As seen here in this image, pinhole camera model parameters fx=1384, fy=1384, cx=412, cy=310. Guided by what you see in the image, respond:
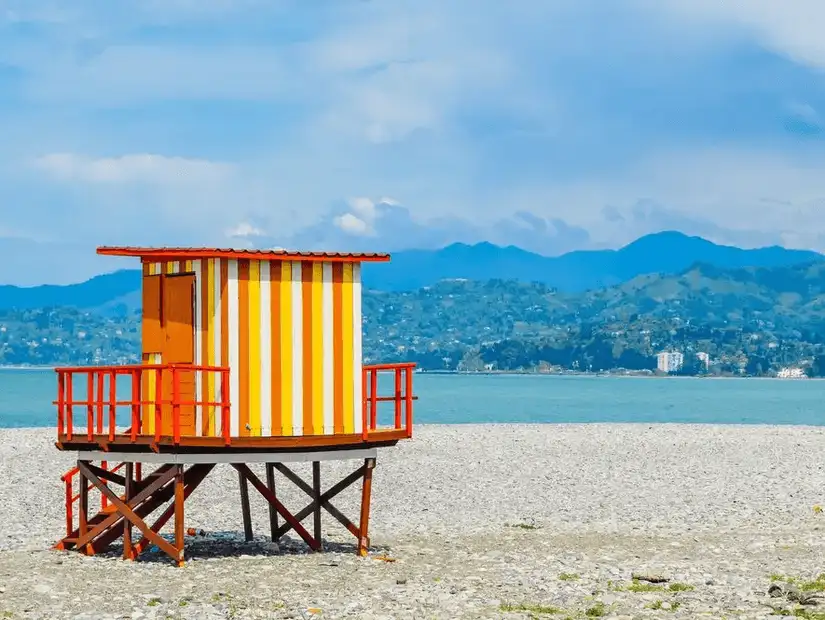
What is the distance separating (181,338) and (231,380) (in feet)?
4.29

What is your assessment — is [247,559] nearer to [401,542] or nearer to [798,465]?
[401,542]

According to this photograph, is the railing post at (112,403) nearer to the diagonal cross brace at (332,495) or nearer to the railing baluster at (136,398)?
the railing baluster at (136,398)

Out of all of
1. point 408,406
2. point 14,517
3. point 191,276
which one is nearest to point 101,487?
point 191,276

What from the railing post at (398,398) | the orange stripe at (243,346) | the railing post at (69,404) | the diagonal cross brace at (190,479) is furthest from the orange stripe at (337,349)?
the railing post at (69,404)

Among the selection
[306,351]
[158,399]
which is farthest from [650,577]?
[158,399]

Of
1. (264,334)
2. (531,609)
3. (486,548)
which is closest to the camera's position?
(531,609)

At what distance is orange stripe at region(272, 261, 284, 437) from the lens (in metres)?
22.1

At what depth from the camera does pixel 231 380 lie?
21812 millimetres

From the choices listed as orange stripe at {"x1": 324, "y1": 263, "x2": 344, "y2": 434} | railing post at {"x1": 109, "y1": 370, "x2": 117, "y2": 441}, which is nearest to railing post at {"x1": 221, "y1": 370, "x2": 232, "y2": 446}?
railing post at {"x1": 109, "y1": 370, "x2": 117, "y2": 441}

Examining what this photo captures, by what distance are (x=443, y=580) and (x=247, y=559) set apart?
390cm

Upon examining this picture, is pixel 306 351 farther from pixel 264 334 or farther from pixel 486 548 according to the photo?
pixel 486 548

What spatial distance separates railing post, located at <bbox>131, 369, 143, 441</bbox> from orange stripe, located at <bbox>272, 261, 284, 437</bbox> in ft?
7.06

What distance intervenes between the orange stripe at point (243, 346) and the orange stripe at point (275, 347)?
0.41 meters

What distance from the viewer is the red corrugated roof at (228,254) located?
21766mm
